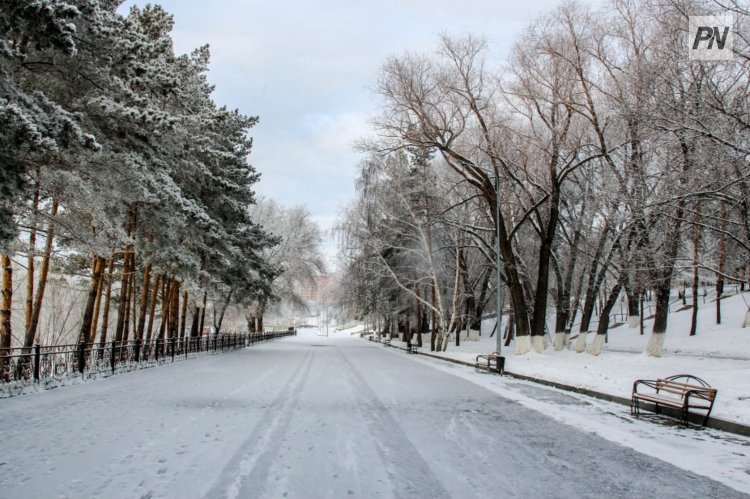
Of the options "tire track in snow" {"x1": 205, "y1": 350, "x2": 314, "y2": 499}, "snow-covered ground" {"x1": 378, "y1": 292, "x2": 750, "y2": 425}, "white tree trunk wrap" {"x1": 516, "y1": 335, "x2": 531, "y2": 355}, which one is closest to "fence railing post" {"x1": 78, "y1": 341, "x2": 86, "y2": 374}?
"tire track in snow" {"x1": 205, "y1": 350, "x2": 314, "y2": 499}

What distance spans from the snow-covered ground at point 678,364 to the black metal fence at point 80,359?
45.5ft

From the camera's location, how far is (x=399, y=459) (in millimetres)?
6281

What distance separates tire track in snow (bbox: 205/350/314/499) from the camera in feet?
16.2

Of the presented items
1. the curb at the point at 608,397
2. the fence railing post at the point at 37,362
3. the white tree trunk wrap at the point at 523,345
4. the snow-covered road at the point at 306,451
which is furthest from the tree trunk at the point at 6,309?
the white tree trunk wrap at the point at 523,345

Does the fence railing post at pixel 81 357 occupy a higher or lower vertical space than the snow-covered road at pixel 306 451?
lower

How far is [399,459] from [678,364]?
16549mm

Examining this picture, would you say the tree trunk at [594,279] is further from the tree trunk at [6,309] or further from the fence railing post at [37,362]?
the tree trunk at [6,309]

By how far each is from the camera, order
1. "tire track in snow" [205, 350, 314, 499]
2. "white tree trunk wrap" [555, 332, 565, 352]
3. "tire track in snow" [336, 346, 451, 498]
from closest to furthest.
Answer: "tire track in snow" [205, 350, 314, 499] → "tire track in snow" [336, 346, 451, 498] → "white tree trunk wrap" [555, 332, 565, 352]

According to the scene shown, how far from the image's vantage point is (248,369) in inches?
764

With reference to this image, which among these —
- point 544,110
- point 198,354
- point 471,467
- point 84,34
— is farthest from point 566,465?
point 198,354

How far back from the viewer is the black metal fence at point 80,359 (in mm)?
12664

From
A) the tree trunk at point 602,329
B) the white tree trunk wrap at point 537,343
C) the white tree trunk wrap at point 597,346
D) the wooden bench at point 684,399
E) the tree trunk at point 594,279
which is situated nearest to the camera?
the wooden bench at point 684,399

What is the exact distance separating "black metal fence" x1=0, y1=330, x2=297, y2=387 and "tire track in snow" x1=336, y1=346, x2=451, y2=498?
8424 mm

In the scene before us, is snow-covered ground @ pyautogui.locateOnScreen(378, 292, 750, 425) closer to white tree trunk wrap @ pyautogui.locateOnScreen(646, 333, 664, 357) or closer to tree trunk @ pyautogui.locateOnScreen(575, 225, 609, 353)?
white tree trunk wrap @ pyautogui.locateOnScreen(646, 333, 664, 357)
